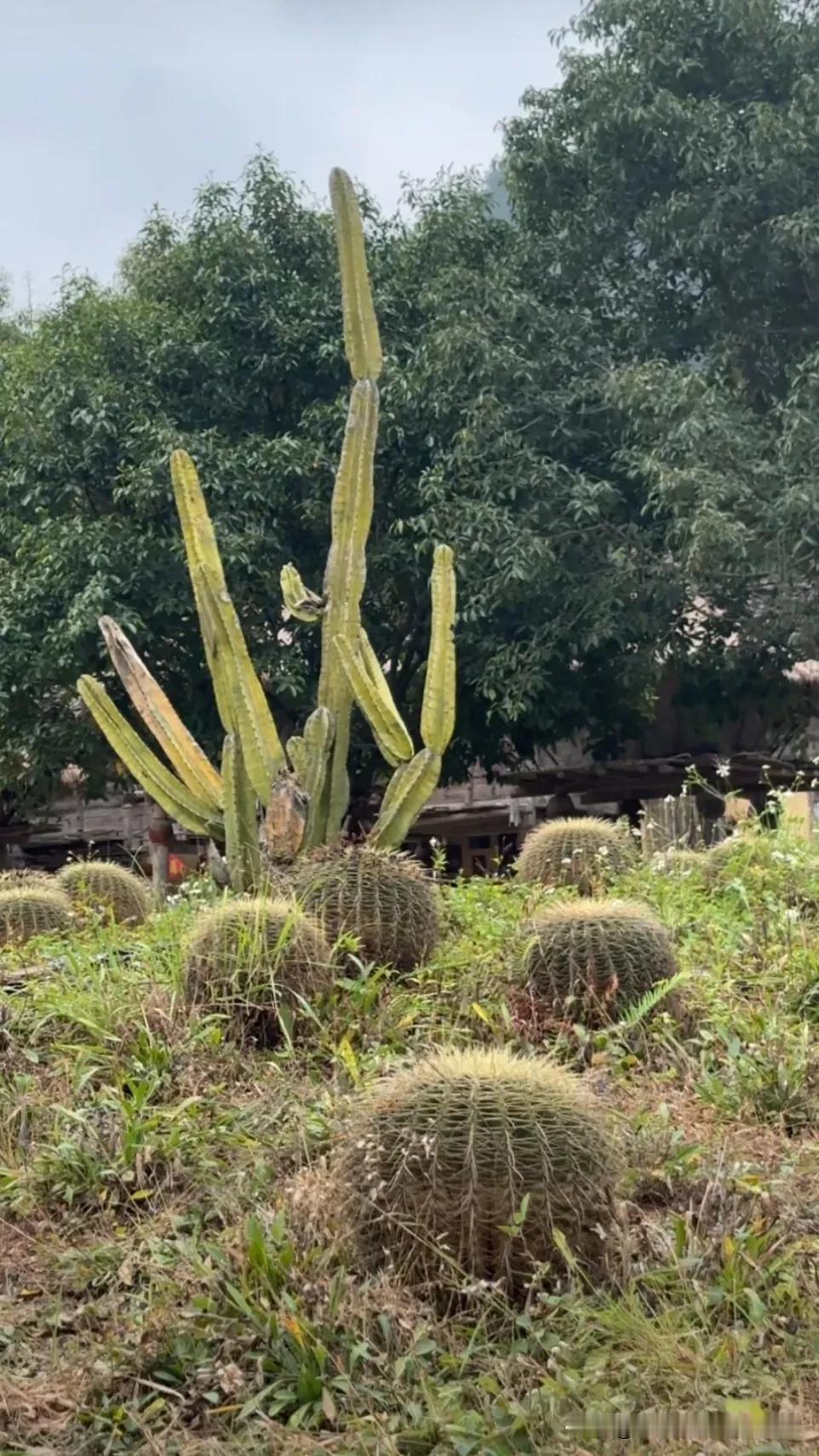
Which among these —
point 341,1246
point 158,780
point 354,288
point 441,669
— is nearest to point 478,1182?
point 341,1246

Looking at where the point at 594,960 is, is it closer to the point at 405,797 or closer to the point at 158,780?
the point at 405,797

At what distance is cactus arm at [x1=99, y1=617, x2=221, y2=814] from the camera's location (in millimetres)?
7680

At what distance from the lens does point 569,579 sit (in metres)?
13.0

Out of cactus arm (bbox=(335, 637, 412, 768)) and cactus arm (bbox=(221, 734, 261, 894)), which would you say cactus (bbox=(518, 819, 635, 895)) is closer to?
cactus arm (bbox=(335, 637, 412, 768))

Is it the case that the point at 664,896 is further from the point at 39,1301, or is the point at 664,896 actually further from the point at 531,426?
the point at 531,426

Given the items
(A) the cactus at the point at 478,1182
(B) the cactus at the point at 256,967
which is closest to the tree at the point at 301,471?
(B) the cactus at the point at 256,967

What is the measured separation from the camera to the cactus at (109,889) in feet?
26.8

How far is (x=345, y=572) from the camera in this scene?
7414 millimetres

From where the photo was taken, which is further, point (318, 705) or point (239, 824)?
point (318, 705)

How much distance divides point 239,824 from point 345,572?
1.43 metres

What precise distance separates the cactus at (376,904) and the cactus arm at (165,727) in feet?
5.07

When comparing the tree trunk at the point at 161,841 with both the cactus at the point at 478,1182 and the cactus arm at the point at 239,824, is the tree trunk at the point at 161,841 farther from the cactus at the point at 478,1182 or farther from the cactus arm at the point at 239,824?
the cactus at the point at 478,1182

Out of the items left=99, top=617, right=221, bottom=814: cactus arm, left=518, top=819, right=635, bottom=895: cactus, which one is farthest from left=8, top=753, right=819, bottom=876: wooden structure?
left=99, top=617, right=221, bottom=814: cactus arm

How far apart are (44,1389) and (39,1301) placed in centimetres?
49
